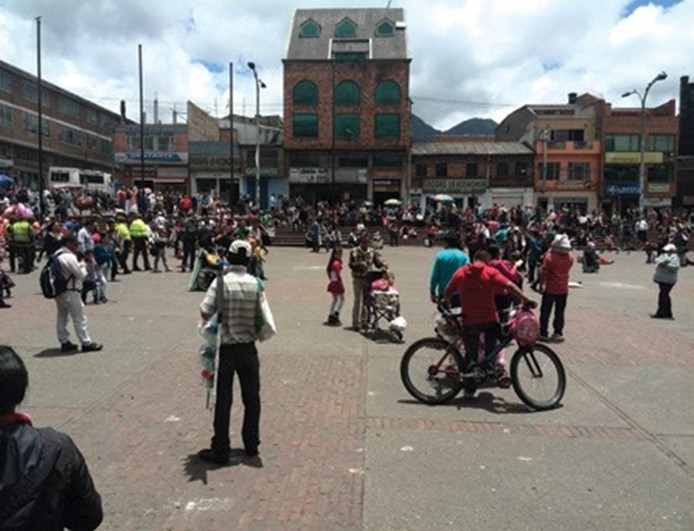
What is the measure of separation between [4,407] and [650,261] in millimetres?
27480

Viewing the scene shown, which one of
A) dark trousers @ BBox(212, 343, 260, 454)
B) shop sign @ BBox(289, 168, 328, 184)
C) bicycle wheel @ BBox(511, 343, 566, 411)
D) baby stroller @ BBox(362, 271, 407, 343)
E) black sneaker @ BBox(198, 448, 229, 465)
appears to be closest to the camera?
black sneaker @ BBox(198, 448, 229, 465)

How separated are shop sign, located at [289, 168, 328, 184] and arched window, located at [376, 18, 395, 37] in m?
12.7

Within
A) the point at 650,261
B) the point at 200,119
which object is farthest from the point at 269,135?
the point at 650,261

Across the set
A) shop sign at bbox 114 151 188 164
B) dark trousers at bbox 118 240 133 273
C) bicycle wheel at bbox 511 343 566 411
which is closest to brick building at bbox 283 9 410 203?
shop sign at bbox 114 151 188 164

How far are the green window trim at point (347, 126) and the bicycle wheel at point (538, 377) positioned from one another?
46.9 m

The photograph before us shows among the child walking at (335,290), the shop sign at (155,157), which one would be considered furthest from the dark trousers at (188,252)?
the shop sign at (155,157)

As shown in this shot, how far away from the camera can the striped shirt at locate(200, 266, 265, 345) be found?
201 inches

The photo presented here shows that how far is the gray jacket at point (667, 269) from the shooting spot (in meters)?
12.2

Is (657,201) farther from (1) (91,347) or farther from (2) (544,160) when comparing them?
(1) (91,347)

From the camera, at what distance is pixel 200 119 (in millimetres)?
58750

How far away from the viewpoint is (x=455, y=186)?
53031 mm

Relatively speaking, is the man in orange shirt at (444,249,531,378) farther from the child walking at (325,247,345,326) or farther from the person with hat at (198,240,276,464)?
the child walking at (325,247,345,326)

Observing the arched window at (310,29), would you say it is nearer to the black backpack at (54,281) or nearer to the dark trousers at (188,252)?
the dark trousers at (188,252)

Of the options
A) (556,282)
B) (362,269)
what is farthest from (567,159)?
(362,269)
